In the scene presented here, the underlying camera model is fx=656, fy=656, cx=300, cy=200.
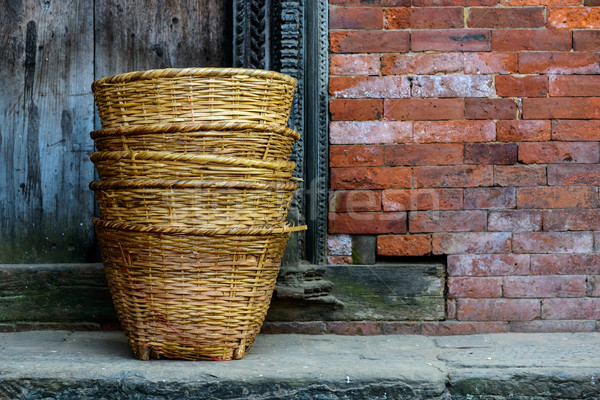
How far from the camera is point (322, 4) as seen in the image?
2773 millimetres

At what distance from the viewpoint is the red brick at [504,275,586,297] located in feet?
9.11

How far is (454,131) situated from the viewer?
2762 millimetres

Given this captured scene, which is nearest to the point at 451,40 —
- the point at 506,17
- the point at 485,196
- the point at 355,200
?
the point at 506,17

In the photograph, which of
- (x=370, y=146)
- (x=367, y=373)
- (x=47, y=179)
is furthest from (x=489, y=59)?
(x=47, y=179)

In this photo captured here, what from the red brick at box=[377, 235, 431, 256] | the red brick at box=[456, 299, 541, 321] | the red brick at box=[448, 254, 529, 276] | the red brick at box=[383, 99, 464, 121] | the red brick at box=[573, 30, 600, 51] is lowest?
the red brick at box=[456, 299, 541, 321]

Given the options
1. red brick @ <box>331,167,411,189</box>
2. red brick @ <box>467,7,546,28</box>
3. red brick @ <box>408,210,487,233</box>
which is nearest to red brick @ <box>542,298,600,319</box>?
red brick @ <box>408,210,487,233</box>

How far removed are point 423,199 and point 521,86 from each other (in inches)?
24.8

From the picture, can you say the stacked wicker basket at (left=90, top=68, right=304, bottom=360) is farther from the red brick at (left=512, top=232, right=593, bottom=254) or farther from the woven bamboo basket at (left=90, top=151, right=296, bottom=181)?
the red brick at (left=512, top=232, right=593, bottom=254)

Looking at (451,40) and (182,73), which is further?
(451,40)

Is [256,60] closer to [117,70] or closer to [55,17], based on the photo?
[117,70]

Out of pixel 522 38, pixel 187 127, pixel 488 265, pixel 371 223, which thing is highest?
pixel 522 38

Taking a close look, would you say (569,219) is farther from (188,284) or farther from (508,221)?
(188,284)

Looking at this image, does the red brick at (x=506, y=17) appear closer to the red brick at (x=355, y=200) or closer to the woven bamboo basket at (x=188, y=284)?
the red brick at (x=355, y=200)

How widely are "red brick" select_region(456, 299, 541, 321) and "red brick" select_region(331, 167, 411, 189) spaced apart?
1.91 feet
